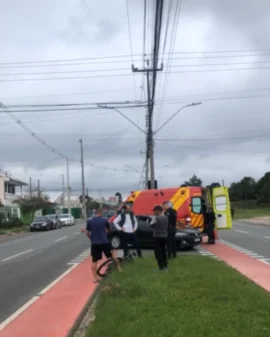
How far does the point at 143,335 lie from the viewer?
6309mm

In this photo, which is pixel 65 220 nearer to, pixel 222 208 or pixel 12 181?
pixel 12 181

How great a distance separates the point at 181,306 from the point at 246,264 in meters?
7.71

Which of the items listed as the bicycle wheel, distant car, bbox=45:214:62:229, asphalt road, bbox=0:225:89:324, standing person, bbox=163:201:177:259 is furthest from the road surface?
distant car, bbox=45:214:62:229

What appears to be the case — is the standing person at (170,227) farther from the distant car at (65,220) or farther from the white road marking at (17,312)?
the distant car at (65,220)

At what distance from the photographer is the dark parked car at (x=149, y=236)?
66.9ft

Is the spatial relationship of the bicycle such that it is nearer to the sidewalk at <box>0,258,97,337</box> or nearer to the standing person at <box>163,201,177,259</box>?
the sidewalk at <box>0,258,97,337</box>

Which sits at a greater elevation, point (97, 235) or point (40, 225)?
point (40, 225)

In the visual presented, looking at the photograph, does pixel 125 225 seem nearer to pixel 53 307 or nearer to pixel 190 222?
pixel 53 307

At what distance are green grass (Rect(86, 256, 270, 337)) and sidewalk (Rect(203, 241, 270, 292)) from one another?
2.17 feet

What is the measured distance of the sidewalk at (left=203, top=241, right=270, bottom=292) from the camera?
11930mm

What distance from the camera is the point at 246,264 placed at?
15242 mm

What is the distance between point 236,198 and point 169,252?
10506cm

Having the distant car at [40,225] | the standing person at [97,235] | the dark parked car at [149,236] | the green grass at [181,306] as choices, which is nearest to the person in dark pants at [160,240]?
the green grass at [181,306]

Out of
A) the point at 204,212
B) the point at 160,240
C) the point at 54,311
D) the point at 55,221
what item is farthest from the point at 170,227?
the point at 55,221
